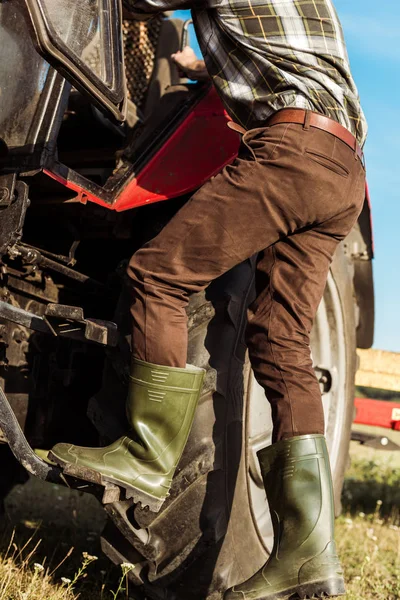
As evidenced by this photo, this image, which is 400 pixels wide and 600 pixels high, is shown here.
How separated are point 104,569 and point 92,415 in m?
1.00

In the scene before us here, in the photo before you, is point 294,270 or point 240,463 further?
point 240,463

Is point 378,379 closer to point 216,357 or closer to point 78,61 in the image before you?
point 216,357

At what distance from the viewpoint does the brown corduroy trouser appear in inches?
78.1

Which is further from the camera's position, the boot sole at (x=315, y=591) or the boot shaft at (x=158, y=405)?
the boot shaft at (x=158, y=405)

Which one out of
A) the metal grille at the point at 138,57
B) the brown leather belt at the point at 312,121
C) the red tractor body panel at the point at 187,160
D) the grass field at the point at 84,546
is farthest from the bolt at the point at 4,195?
the metal grille at the point at 138,57

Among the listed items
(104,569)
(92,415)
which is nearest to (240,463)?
(92,415)

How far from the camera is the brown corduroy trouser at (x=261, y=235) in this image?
1984 mm

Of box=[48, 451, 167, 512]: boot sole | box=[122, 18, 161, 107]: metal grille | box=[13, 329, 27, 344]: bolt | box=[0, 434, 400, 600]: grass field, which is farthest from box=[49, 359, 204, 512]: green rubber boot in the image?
box=[122, 18, 161, 107]: metal grille

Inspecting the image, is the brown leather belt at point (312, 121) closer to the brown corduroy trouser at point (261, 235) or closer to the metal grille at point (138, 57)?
the brown corduroy trouser at point (261, 235)

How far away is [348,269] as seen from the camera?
10.5ft

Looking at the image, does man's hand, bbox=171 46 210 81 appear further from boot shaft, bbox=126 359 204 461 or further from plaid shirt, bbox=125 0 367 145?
boot shaft, bbox=126 359 204 461

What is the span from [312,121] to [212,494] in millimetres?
1085

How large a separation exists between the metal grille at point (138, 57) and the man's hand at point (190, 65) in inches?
34.4

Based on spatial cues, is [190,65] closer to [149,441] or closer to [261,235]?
[261,235]
